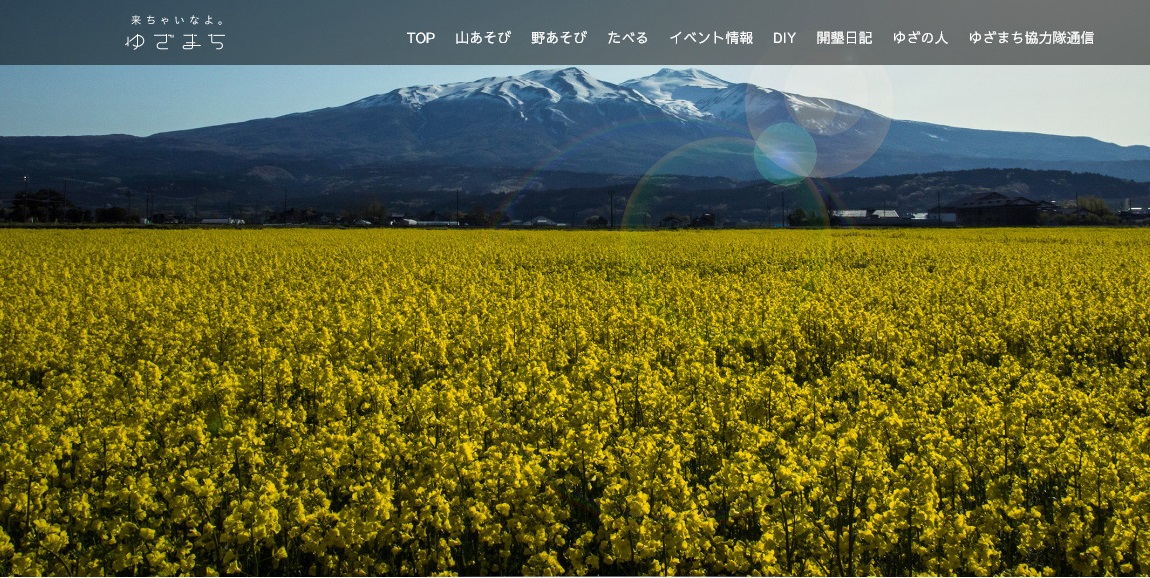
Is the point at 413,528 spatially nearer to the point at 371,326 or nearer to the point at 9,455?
the point at 9,455

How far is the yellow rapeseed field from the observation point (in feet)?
15.8

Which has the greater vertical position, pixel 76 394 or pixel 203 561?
pixel 76 394

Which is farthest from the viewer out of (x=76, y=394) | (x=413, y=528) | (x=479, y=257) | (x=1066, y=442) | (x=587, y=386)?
(x=479, y=257)

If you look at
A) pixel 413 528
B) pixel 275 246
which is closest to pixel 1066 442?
pixel 413 528

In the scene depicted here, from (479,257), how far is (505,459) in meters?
24.4

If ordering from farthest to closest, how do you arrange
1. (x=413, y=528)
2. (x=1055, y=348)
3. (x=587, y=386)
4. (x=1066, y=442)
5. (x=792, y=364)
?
(x=1055, y=348) → (x=792, y=364) → (x=587, y=386) → (x=1066, y=442) → (x=413, y=528)

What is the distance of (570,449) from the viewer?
5848mm

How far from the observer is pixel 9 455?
570 centimetres

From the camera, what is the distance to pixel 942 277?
19.8 m

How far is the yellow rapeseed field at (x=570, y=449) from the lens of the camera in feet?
15.8

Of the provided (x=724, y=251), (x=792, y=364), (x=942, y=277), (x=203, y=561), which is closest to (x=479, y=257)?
(x=724, y=251)

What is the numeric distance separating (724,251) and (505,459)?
27193mm

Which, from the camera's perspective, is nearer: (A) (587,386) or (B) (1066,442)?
(B) (1066,442)

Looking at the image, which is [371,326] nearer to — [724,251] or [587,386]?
[587,386]
